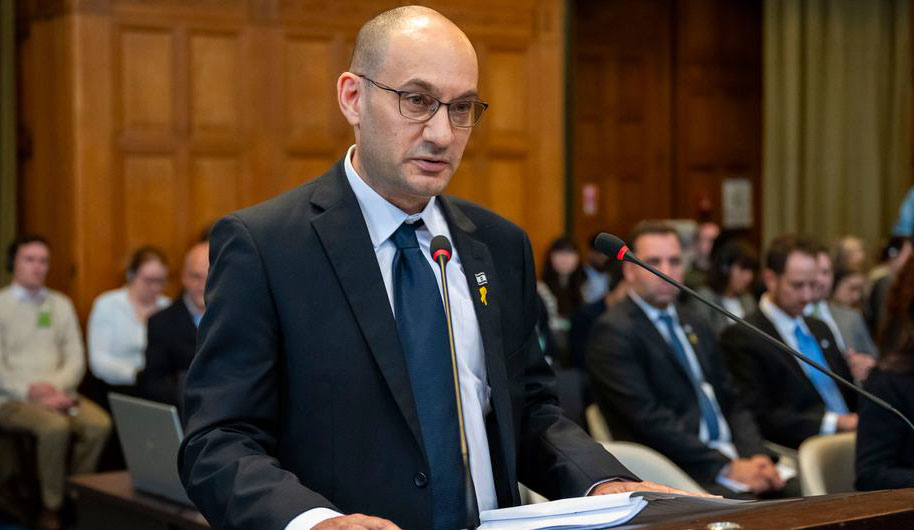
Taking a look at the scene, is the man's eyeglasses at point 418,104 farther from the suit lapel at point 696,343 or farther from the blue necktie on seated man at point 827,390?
the blue necktie on seated man at point 827,390

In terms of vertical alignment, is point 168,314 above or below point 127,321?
above

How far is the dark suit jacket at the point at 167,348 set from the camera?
5637 millimetres

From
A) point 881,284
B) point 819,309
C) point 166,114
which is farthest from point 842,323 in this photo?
point 166,114

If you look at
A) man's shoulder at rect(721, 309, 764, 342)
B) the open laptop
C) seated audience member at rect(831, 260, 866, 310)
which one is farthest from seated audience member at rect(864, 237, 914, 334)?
the open laptop

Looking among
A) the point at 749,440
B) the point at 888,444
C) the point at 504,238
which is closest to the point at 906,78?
the point at 749,440

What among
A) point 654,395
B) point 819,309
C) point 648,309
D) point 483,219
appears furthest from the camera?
point 819,309

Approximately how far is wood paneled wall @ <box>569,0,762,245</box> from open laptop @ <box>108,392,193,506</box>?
744 cm

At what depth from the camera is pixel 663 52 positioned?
10.9 meters

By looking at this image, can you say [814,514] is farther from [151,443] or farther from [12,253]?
[12,253]

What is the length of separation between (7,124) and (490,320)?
6409 mm

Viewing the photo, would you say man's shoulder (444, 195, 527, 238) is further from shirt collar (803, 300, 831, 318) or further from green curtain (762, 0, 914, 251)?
green curtain (762, 0, 914, 251)

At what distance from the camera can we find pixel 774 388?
5.08 metres

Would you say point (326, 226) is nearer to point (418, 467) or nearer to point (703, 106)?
point (418, 467)

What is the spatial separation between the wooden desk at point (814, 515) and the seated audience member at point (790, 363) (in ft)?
11.2
